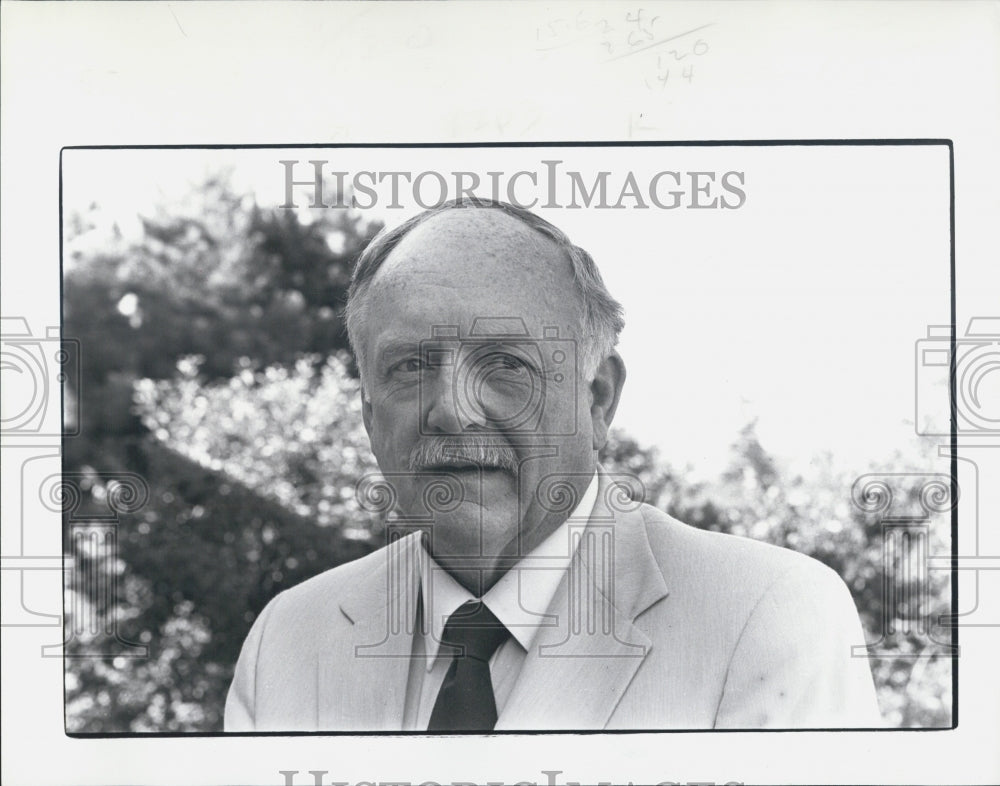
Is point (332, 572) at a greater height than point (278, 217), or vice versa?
point (278, 217)

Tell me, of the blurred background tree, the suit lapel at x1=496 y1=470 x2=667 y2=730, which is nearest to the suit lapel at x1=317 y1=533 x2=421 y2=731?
the blurred background tree

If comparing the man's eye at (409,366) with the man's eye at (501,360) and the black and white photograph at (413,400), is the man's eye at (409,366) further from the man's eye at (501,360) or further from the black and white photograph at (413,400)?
the man's eye at (501,360)

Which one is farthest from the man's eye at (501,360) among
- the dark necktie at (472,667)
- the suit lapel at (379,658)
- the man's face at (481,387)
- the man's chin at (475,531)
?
the dark necktie at (472,667)

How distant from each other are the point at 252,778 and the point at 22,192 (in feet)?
4.55

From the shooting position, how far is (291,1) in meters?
2.39

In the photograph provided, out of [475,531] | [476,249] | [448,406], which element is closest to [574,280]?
[476,249]

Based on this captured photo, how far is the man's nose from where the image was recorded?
2.30m

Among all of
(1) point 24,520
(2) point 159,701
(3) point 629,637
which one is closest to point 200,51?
(1) point 24,520

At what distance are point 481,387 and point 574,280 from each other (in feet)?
1.01

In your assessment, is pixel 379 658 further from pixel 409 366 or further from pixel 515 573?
pixel 409 366

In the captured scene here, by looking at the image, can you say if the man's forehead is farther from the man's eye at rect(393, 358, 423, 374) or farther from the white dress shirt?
the white dress shirt

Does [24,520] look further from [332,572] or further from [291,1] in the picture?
[291,1]

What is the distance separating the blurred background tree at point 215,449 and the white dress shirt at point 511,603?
24cm

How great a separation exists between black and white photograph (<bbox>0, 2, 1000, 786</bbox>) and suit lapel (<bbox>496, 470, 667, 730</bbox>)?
1 centimetres
